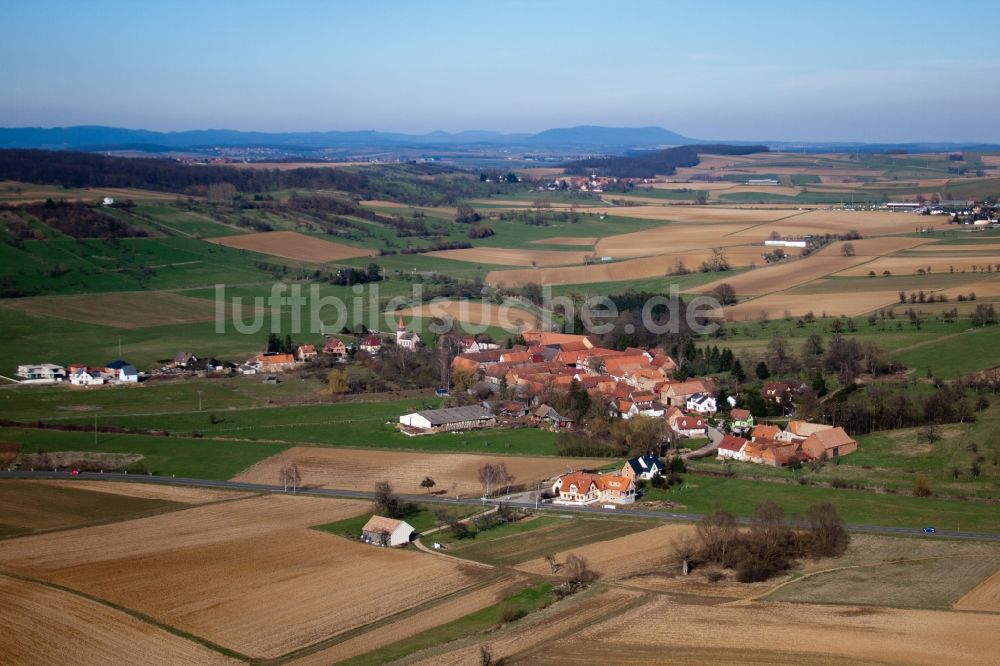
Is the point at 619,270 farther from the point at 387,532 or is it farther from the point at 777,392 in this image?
the point at 387,532

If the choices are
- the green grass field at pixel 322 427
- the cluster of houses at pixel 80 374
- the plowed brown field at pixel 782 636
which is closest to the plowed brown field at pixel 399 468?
the green grass field at pixel 322 427

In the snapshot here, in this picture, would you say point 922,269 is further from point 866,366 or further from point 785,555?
point 785,555

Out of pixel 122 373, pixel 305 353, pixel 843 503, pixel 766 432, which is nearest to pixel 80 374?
pixel 122 373

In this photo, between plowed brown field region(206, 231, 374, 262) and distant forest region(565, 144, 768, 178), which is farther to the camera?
distant forest region(565, 144, 768, 178)

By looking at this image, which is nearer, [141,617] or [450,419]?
[141,617]

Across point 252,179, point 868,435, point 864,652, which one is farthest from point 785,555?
point 252,179

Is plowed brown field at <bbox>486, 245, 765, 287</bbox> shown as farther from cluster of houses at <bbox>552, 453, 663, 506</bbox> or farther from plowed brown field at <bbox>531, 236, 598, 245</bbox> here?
cluster of houses at <bbox>552, 453, 663, 506</bbox>

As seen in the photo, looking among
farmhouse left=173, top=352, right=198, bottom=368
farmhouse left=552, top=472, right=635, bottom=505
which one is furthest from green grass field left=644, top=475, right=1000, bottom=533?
farmhouse left=173, top=352, right=198, bottom=368
